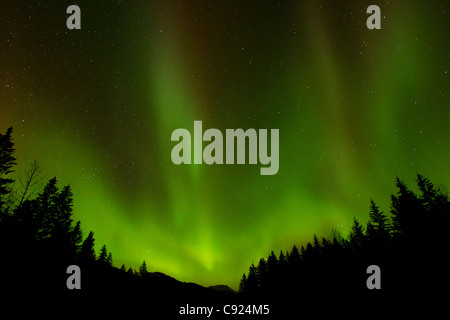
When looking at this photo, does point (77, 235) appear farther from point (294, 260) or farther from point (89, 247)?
point (294, 260)

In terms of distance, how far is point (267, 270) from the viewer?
66688 mm

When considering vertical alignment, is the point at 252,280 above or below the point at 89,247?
below

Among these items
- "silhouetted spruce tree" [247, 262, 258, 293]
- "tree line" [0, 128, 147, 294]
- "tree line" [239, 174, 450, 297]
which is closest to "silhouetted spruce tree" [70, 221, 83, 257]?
"tree line" [0, 128, 147, 294]

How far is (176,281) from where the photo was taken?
32.1 meters

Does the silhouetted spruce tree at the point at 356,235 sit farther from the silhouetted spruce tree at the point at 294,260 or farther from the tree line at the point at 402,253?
the silhouetted spruce tree at the point at 294,260

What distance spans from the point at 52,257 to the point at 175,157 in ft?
41.3

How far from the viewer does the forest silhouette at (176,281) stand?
17531 millimetres

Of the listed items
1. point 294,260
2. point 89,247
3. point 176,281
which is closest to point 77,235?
point 89,247

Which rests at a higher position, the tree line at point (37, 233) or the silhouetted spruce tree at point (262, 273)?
the tree line at point (37, 233)

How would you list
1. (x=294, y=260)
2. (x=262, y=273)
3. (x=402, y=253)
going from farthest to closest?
(x=262, y=273), (x=294, y=260), (x=402, y=253)

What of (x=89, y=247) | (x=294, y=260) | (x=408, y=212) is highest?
(x=408, y=212)

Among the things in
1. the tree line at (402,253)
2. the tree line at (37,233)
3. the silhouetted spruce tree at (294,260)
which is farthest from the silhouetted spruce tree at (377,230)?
the tree line at (37,233)
